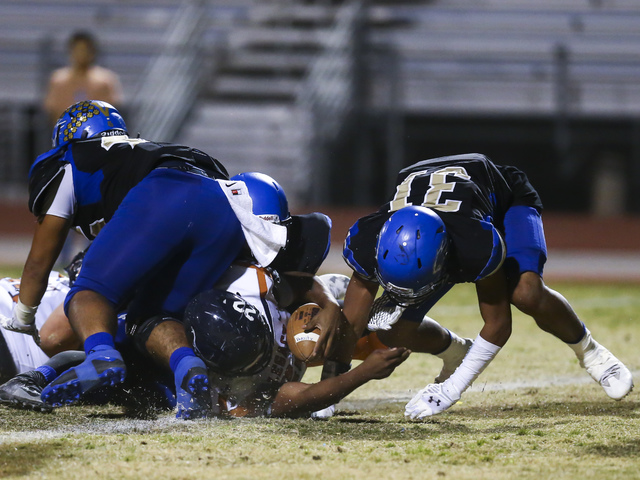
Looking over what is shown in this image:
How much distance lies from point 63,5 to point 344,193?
6124 millimetres

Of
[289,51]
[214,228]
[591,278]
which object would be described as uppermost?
[214,228]

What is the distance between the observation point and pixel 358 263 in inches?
149

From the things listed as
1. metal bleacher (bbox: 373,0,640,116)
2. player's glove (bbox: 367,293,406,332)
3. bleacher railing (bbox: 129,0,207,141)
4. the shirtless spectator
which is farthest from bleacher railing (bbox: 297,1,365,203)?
player's glove (bbox: 367,293,406,332)

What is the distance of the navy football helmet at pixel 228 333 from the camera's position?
11.9 feet

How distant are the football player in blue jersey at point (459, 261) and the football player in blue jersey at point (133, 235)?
1.61ft

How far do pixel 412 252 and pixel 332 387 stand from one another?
62cm

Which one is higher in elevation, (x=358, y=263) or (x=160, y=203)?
(x=160, y=203)

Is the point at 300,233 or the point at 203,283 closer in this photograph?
the point at 203,283

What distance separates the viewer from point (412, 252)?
11.6 feet

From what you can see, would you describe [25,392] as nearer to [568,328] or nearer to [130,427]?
[130,427]

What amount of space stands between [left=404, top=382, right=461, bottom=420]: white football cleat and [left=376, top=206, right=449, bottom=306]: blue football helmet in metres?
0.39

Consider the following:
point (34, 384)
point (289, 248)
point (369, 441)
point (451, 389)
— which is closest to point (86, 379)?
point (34, 384)

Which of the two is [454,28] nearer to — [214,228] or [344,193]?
[344,193]

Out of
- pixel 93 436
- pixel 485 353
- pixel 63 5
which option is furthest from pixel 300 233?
pixel 63 5
